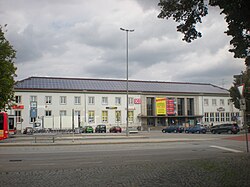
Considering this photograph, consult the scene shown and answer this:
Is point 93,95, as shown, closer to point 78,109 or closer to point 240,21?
point 78,109

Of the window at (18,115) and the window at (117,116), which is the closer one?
the window at (18,115)

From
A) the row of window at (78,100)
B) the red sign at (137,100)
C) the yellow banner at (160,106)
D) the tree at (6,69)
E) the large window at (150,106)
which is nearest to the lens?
the tree at (6,69)

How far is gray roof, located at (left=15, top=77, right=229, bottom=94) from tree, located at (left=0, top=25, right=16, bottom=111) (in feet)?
135

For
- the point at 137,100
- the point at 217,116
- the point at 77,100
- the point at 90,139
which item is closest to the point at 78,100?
the point at 77,100

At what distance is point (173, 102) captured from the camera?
86.8 meters

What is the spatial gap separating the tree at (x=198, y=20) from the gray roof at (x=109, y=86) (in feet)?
215

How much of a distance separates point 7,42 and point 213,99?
235 ft

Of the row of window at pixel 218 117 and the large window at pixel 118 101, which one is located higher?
the large window at pixel 118 101

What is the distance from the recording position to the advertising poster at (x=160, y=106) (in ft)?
280

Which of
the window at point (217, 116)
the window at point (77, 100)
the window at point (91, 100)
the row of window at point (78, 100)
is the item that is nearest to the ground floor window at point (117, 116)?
the row of window at point (78, 100)

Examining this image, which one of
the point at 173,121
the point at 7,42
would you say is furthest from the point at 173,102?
the point at 7,42

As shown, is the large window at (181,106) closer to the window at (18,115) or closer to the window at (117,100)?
the window at (117,100)

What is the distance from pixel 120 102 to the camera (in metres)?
82.8

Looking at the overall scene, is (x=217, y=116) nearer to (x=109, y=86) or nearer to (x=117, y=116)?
(x=117, y=116)
